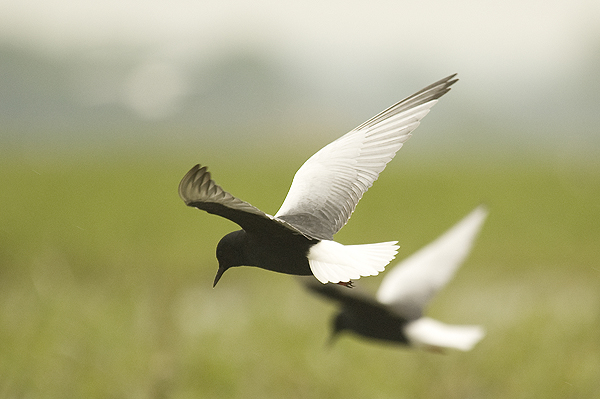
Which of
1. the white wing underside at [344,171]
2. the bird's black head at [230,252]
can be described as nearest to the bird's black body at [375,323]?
the white wing underside at [344,171]

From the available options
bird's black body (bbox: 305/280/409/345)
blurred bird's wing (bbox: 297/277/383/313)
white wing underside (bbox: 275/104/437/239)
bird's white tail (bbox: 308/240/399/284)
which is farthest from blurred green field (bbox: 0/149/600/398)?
bird's white tail (bbox: 308/240/399/284)

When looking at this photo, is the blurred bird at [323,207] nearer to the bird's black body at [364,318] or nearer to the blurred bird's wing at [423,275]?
the bird's black body at [364,318]

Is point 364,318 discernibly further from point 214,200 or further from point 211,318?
point 211,318

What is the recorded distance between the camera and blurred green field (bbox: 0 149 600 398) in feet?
14.7

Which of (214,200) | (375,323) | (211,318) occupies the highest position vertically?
(214,200)

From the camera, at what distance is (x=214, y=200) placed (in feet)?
1.85

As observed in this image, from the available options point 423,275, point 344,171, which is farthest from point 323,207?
point 423,275

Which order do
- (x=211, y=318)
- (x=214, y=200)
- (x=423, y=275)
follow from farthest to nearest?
(x=211, y=318) < (x=423, y=275) < (x=214, y=200)

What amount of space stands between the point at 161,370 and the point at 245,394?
0.78m

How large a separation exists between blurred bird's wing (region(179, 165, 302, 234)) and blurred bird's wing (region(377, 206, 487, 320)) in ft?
5.79

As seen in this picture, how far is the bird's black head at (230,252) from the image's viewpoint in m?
0.61

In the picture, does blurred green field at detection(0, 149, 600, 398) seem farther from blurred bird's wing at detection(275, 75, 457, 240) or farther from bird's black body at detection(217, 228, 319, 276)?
bird's black body at detection(217, 228, 319, 276)

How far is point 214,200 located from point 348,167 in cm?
44

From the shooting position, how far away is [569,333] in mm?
5277
